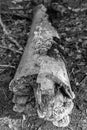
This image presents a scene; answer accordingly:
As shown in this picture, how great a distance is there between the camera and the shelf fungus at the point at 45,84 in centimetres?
186

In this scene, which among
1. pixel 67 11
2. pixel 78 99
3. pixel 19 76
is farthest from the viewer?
pixel 67 11

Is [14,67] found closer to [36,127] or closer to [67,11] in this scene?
[36,127]

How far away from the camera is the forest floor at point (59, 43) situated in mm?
2262

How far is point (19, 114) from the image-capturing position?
2.26 meters

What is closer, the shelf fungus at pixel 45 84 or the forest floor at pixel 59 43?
the shelf fungus at pixel 45 84

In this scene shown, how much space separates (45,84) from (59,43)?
83cm

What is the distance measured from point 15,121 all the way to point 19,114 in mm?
105

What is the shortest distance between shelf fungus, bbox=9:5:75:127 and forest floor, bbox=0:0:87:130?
215mm

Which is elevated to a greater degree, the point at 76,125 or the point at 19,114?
the point at 19,114

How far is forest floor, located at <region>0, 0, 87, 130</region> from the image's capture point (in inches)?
89.0

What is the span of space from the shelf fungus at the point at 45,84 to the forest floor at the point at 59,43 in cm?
22

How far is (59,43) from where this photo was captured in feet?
7.94

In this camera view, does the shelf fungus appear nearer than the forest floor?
Yes

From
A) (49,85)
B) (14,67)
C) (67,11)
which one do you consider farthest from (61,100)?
(67,11)
